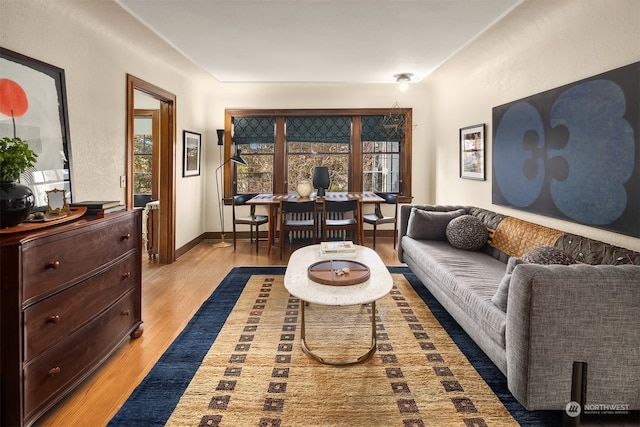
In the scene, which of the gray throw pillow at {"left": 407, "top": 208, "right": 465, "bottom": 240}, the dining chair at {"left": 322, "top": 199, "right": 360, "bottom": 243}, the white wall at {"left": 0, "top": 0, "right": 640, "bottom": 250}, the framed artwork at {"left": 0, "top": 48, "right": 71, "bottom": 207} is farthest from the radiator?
the framed artwork at {"left": 0, "top": 48, "right": 71, "bottom": 207}

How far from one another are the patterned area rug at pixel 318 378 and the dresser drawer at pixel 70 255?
73 cm

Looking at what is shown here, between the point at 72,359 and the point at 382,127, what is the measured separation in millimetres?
5554

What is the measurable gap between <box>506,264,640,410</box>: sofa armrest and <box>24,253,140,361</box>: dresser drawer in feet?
7.38

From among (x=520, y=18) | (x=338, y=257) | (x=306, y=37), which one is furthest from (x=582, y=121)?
(x=306, y=37)

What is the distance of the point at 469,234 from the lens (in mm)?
3756

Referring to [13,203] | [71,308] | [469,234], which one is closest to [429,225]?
[469,234]

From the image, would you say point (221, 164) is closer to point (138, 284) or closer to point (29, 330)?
point (138, 284)

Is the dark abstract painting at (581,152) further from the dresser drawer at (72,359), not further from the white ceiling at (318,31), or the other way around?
the dresser drawer at (72,359)

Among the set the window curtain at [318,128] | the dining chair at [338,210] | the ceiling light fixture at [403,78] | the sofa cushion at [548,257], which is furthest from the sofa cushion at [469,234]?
the window curtain at [318,128]

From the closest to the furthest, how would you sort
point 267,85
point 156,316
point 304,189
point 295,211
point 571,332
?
point 571,332 → point 156,316 → point 295,211 → point 304,189 → point 267,85

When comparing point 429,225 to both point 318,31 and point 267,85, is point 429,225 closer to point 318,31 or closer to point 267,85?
point 318,31

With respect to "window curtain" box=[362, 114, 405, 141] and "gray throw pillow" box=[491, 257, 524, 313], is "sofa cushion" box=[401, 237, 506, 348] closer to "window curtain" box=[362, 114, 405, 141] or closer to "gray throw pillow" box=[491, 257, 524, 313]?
"gray throw pillow" box=[491, 257, 524, 313]

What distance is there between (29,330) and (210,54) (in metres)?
3.49

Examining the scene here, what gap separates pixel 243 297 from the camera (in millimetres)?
3652
